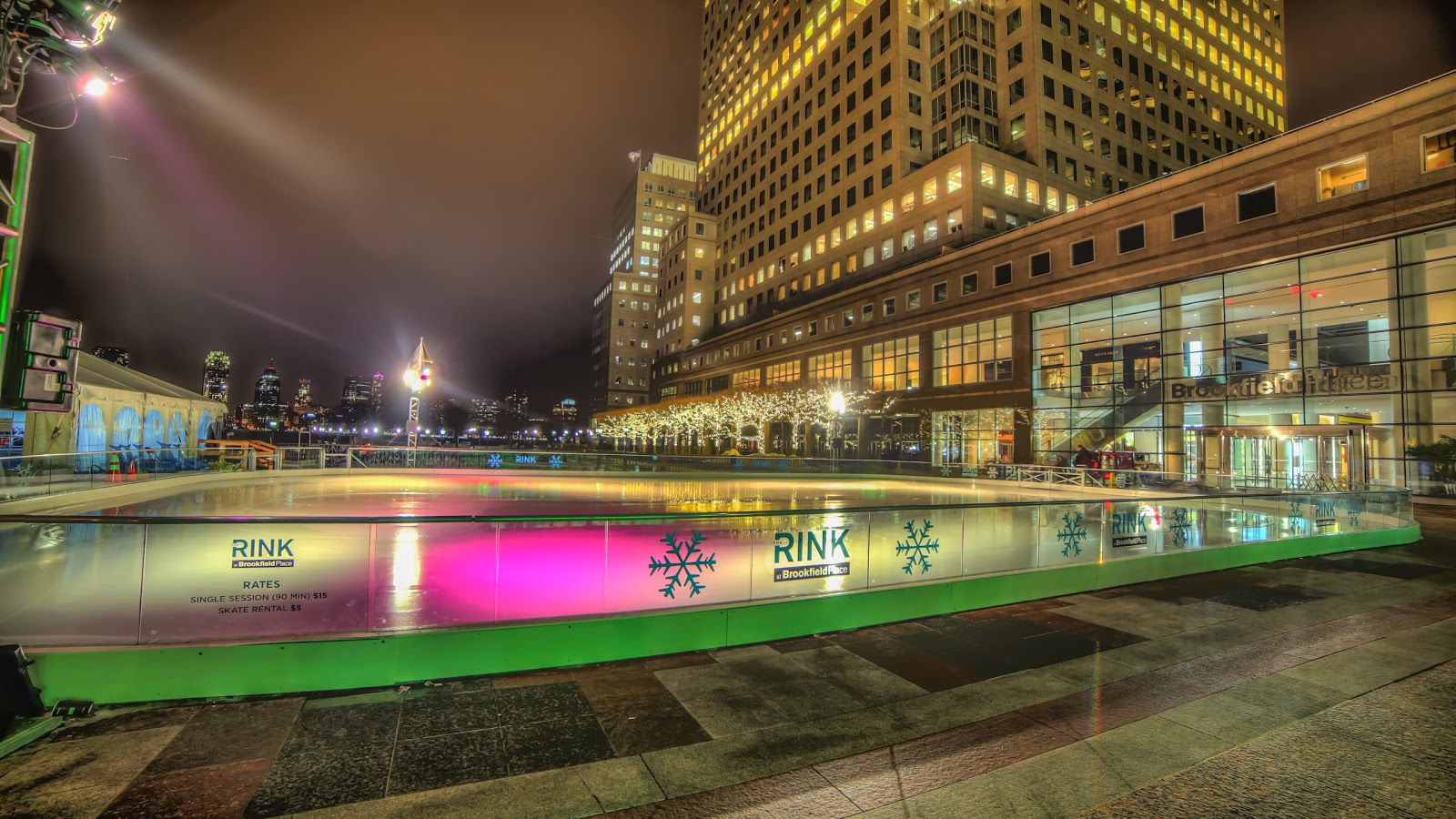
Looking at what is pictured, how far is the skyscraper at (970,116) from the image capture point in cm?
5053

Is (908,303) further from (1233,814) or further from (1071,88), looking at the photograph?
(1233,814)

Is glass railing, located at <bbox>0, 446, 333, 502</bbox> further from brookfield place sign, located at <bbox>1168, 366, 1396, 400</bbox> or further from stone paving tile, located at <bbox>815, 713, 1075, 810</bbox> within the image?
brookfield place sign, located at <bbox>1168, 366, 1396, 400</bbox>

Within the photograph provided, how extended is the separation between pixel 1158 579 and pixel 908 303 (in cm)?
4066

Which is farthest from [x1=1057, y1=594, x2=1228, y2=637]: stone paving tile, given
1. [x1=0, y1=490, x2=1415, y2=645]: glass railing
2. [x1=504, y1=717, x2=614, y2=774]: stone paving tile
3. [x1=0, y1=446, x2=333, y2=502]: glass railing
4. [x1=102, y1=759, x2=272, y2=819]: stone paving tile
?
[x1=0, y1=446, x2=333, y2=502]: glass railing

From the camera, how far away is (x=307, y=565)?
573 centimetres

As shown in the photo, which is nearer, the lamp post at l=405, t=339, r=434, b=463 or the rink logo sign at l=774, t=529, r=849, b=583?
the rink logo sign at l=774, t=529, r=849, b=583

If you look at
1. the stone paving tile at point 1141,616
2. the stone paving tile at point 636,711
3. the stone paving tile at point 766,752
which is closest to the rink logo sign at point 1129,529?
the stone paving tile at point 1141,616

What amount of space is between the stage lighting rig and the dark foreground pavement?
7454 mm

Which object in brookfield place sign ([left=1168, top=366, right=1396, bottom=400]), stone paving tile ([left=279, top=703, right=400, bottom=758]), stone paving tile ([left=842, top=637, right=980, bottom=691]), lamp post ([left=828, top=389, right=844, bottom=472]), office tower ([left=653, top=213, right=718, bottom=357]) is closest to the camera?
stone paving tile ([left=279, top=703, right=400, bottom=758])

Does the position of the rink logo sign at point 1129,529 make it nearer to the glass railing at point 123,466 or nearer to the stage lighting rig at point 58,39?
the stage lighting rig at point 58,39

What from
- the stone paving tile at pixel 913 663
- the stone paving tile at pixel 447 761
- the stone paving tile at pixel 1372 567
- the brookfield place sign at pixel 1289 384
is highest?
the brookfield place sign at pixel 1289 384

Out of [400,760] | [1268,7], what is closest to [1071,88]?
[1268,7]

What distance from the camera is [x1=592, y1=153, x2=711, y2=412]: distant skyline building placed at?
5192 inches

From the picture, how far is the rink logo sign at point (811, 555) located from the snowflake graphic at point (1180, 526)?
7.23 meters
